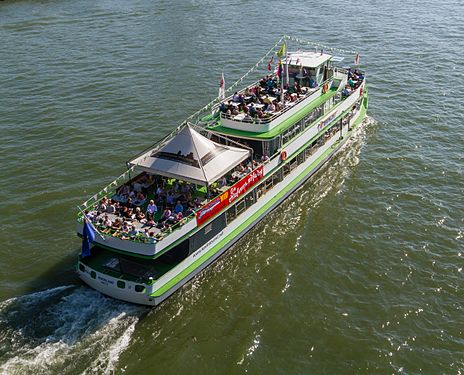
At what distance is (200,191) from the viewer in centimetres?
3184

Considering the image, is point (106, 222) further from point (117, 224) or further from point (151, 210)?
point (151, 210)

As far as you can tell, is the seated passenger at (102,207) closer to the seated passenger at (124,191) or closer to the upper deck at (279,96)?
the seated passenger at (124,191)

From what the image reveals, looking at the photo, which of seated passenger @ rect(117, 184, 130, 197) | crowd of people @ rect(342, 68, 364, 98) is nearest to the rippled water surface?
crowd of people @ rect(342, 68, 364, 98)

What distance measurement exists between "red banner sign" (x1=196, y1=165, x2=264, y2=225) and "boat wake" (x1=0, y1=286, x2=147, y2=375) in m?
6.28

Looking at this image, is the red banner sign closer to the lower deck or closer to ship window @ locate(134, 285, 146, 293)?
the lower deck

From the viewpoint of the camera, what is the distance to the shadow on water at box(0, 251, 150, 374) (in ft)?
78.5

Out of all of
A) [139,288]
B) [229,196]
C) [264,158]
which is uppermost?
[264,158]

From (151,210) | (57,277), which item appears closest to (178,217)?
(151,210)

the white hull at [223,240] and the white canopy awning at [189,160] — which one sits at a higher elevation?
the white canopy awning at [189,160]

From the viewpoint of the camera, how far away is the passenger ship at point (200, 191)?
27.2 metres

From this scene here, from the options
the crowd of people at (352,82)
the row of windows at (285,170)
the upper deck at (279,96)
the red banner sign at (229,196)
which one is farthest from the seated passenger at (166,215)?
the crowd of people at (352,82)

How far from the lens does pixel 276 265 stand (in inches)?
1213

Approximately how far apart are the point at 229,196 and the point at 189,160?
337 centimetres

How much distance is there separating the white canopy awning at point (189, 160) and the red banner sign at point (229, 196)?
1345 millimetres
